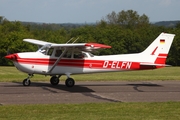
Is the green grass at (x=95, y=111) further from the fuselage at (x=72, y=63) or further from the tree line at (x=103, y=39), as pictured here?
the tree line at (x=103, y=39)

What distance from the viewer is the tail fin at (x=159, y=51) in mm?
20453

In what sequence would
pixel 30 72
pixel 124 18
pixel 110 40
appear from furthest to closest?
1. pixel 124 18
2. pixel 110 40
3. pixel 30 72

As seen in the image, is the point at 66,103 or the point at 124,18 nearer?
the point at 66,103

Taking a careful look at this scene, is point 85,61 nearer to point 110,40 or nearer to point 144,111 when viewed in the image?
point 144,111

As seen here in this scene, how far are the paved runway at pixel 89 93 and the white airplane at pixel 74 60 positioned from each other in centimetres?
71

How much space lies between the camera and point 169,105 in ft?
43.8

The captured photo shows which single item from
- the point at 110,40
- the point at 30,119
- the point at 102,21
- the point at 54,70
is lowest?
the point at 30,119

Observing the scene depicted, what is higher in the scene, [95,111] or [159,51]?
[159,51]

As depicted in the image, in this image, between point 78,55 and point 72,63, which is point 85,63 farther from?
point 72,63

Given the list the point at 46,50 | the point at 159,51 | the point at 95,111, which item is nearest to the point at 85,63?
the point at 46,50

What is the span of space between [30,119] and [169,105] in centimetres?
468

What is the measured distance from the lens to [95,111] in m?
12.1

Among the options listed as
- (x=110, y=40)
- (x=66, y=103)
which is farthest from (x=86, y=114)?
(x=110, y=40)

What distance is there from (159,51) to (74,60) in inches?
159
